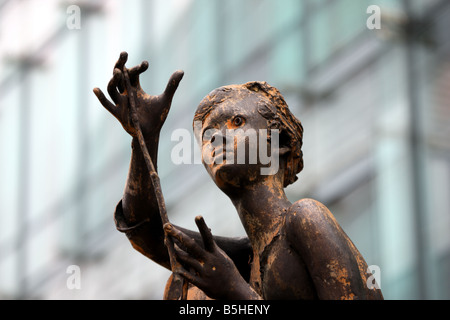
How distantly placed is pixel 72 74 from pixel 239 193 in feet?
37.1

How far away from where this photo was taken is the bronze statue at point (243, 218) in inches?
161

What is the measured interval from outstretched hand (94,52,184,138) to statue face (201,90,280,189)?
0.18 m

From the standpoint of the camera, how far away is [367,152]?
1247 cm

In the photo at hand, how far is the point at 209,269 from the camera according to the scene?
4.09m

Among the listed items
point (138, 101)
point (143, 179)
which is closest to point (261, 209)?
point (143, 179)

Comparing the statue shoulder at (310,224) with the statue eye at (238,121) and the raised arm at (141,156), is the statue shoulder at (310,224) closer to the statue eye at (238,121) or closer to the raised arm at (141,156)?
the statue eye at (238,121)

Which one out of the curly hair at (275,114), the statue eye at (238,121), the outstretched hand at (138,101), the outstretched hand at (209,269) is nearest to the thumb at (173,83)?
the outstretched hand at (138,101)

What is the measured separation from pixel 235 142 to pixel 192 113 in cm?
901

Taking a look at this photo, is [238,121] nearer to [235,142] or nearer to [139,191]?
[235,142]

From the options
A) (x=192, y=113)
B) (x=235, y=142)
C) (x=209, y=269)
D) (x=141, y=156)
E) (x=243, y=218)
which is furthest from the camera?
(x=192, y=113)

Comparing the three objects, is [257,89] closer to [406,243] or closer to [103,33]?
[406,243]

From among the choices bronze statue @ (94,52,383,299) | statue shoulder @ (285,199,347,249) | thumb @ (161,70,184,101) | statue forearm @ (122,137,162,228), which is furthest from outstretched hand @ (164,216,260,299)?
thumb @ (161,70,184,101)

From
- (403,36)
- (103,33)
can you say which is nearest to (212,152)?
(403,36)

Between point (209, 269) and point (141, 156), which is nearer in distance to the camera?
point (209, 269)
